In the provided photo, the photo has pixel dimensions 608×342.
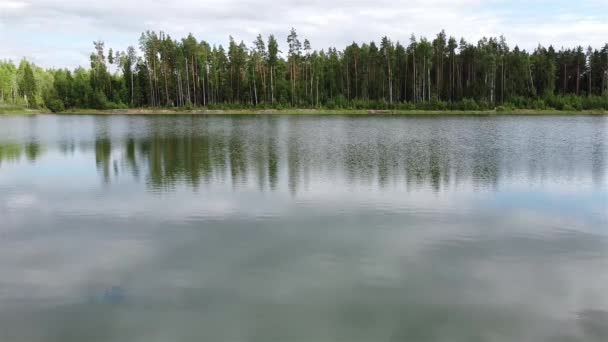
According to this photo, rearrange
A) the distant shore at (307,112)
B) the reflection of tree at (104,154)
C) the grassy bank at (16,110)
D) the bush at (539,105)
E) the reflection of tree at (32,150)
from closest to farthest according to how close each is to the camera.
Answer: the reflection of tree at (104,154), the reflection of tree at (32,150), the distant shore at (307,112), the bush at (539,105), the grassy bank at (16,110)

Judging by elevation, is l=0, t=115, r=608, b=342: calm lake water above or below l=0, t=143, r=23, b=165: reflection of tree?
below

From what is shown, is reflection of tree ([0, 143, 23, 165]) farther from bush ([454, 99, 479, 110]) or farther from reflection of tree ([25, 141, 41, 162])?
bush ([454, 99, 479, 110])

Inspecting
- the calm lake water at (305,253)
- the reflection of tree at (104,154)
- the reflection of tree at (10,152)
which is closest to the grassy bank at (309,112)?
the reflection of tree at (104,154)

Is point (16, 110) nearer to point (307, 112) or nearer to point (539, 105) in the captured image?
point (307, 112)

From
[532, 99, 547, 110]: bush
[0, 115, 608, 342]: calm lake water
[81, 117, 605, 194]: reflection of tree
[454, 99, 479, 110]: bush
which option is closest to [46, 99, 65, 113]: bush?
[81, 117, 605, 194]: reflection of tree

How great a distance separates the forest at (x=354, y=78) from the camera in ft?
275

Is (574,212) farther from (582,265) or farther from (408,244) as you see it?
(408,244)

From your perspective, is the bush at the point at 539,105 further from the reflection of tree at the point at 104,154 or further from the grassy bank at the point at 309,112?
the reflection of tree at the point at 104,154

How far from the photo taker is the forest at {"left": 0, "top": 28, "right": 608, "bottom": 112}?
83.7 m

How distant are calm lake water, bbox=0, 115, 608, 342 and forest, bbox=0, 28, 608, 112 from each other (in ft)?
213

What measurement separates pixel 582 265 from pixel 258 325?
6.69 meters

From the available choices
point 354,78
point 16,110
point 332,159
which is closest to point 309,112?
point 354,78

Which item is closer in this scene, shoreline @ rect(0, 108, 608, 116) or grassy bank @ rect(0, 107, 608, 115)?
shoreline @ rect(0, 108, 608, 116)

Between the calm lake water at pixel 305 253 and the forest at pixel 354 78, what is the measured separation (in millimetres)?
64804
